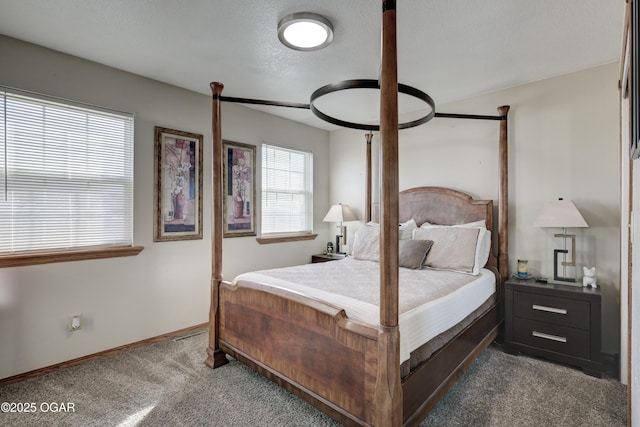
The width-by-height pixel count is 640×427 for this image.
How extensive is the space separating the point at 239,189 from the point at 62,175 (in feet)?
5.54

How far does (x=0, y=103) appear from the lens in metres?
2.35

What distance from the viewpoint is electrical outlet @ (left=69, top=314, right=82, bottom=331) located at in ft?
8.59

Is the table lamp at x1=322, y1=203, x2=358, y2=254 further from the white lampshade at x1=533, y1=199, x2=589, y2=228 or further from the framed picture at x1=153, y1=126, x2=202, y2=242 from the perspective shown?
the white lampshade at x1=533, y1=199, x2=589, y2=228

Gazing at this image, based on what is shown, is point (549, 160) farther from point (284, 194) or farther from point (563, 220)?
point (284, 194)

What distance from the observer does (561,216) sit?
265 cm

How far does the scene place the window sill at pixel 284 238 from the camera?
13.4ft

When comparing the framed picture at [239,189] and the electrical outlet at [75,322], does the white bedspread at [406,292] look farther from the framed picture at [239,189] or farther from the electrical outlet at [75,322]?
the electrical outlet at [75,322]

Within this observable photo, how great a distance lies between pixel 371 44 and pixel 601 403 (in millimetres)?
2966

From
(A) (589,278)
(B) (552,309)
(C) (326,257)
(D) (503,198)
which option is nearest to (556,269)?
(A) (589,278)

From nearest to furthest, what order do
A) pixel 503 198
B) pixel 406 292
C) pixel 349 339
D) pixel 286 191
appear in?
pixel 349 339
pixel 406 292
pixel 503 198
pixel 286 191

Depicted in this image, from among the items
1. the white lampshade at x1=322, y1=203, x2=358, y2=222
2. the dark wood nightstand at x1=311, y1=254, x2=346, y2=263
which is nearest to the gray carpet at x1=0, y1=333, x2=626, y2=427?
the dark wood nightstand at x1=311, y1=254, x2=346, y2=263

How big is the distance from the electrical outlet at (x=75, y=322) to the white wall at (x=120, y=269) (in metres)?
0.04

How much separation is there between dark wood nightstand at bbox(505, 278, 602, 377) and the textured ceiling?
1933 millimetres

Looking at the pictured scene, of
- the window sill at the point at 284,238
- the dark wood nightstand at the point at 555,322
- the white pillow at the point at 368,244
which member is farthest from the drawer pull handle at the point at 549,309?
the window sill at the point at 284,238
